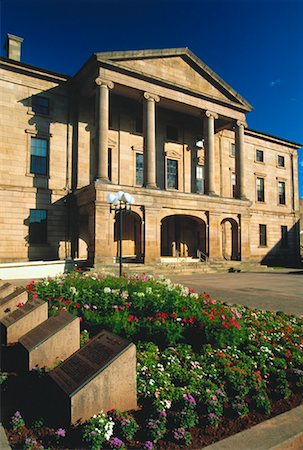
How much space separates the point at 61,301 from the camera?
23.8ft

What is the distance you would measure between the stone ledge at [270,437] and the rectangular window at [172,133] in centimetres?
2889

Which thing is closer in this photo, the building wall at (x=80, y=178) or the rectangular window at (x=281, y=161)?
the building wall at (x=80, y=178)

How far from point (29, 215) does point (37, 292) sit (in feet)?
54.4

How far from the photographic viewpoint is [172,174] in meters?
30.4

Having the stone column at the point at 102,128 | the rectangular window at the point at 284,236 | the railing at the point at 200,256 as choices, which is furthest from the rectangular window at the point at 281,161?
the stone column at the point at 102,128

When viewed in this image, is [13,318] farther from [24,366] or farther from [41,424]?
[41,424]

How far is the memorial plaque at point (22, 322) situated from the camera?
6.29 m

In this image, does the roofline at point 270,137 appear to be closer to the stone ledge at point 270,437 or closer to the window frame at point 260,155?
the window frame at point 260,155

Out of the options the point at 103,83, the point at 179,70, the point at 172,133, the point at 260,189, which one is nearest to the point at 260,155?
the point at 260,189

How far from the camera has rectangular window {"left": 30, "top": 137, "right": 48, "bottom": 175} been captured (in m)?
23.9

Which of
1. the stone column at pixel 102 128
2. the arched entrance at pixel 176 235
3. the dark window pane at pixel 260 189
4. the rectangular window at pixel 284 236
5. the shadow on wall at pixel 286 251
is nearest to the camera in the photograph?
the stone column at pixel 102 128

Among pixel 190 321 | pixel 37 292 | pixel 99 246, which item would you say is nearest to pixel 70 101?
pixel 99 246

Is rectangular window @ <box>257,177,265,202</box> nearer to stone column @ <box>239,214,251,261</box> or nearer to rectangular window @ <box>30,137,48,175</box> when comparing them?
stone column @ <box>239,214,251,261</box>

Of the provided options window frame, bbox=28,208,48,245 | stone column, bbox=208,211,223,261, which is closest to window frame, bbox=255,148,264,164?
stone column, bbox=208,211,223,261
